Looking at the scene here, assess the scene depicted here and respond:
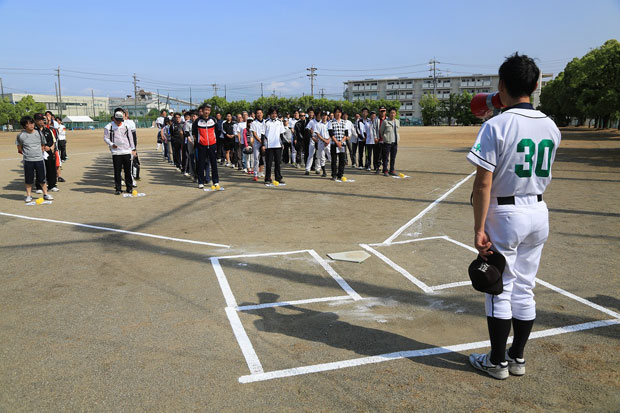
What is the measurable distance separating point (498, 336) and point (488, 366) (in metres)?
0.28

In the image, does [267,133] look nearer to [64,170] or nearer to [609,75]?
[64,170]

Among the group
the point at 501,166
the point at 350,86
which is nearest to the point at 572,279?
the point at 501,166

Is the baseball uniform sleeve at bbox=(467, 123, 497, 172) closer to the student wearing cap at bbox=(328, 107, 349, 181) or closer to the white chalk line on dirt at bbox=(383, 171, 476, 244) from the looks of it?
the white chalk line on dirt at bbox=(383, 171, 476, 244)

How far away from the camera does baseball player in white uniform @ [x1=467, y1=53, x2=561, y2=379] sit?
9.43 ft

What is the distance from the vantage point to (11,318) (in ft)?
13.9

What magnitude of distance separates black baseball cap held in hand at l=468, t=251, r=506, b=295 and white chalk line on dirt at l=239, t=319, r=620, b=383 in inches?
33.5

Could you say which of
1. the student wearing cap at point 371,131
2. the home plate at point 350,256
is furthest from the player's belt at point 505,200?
the student wearing cap at point 371,131

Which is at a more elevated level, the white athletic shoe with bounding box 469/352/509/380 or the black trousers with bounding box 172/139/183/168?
the black trousers with bounding box 172/139/183/168

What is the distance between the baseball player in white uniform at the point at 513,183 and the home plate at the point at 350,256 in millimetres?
2900

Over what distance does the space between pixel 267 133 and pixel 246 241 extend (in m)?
6.35

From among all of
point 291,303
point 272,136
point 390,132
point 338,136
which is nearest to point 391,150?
point 390,132

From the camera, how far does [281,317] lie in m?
4.20

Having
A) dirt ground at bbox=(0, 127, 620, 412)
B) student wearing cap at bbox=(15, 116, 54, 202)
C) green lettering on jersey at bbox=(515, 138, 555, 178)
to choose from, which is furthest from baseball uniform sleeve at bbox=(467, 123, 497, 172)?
student wearing cap at bbox=(15, 116, 54, 202)

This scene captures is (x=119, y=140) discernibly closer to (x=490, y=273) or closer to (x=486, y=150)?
(x=486, y=150)
